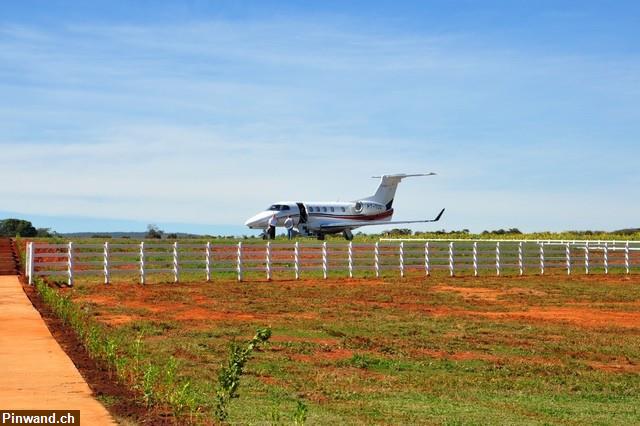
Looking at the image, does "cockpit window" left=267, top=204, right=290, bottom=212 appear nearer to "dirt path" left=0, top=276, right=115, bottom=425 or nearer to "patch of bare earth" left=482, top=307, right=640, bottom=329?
"patch of bare earth" left=482, top=307, right=640, bottom=329

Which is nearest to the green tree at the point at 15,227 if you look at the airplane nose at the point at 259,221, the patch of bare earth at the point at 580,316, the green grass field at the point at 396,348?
the airplane nose at the point at 259,221

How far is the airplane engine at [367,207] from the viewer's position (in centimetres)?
6581

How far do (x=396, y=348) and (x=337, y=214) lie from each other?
4715 centimetres

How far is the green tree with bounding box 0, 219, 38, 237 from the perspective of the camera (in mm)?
80625

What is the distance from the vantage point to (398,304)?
25.5 meters

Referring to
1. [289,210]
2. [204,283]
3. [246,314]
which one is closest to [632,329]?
[246,314]

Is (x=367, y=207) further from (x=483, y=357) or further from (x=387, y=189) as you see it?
(x=483, y=357)

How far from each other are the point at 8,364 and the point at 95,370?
1.28 meters

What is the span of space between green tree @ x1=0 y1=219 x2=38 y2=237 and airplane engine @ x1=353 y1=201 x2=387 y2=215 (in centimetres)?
3061

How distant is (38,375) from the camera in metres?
11.7

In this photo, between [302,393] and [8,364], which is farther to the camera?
[8,364]

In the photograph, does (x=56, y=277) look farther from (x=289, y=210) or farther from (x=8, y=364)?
(x=289, y=210)

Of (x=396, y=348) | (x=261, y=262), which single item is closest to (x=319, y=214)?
(x=261, y=262)

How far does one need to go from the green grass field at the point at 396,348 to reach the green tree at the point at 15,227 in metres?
53.0
